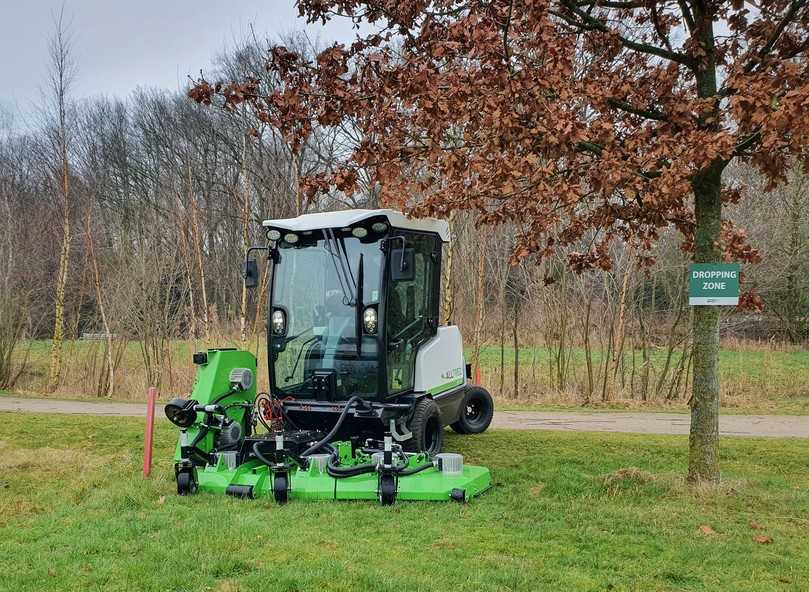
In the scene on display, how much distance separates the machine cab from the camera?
791 cm

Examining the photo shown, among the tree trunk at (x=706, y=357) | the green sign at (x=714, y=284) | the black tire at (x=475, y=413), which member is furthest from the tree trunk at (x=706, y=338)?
the black tire at (x=475, y=413)

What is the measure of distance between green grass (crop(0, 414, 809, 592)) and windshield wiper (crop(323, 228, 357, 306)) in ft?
7.34

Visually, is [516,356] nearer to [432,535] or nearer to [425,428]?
[425,428]

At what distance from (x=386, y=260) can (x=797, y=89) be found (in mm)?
3937

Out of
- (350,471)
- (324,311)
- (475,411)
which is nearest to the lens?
(350,471)

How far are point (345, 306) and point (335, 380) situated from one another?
759 mm

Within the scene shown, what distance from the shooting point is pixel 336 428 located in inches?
285

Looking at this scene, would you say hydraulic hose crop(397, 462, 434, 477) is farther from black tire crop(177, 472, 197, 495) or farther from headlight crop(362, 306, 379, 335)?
black tire crop(177, 472, 197, 495)

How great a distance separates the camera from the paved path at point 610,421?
12203 mm

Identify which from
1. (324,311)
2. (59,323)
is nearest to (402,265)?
(324,311)

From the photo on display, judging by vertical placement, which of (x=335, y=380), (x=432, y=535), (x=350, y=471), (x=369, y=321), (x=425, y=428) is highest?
(x=369, y=321)

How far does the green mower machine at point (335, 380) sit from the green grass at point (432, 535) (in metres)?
0.36

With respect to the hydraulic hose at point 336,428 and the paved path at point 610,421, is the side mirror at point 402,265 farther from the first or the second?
the paved path at point 610,421

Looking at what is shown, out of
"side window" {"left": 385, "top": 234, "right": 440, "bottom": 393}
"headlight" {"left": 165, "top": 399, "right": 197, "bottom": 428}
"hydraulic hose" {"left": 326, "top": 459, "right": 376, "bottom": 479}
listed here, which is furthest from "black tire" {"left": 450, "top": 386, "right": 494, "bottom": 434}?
"headlight" {"left": 165, "top": 399, "right": 197, "bottom": 428}
